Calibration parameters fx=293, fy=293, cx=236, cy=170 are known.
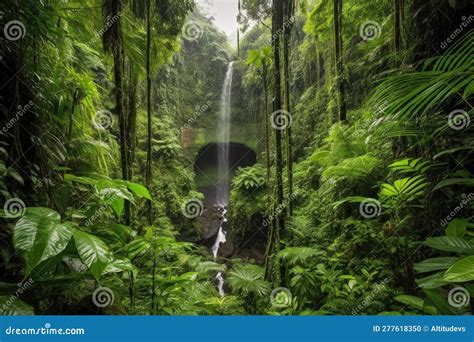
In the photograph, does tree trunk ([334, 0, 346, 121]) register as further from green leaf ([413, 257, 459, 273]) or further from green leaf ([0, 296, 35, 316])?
green leaf ([0, 296, 35, 316])

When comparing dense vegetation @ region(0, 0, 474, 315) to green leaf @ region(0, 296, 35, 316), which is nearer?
green leaf @ region(0, 296, 35, 316)

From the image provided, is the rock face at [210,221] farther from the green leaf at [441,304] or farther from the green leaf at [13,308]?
the green leaf at [441,304]

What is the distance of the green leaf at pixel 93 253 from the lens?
149 cm

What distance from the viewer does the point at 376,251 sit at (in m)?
3.34

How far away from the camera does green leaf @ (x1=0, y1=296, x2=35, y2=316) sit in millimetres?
1560

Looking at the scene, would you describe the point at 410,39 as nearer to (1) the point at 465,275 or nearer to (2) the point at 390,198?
(2) the point at 390,198

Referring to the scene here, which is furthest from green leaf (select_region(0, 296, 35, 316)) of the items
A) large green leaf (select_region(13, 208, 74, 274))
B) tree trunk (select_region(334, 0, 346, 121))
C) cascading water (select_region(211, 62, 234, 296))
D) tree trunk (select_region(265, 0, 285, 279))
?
cascading water (select_region(211, 62, 234, 296))

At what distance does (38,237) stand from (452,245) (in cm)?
223

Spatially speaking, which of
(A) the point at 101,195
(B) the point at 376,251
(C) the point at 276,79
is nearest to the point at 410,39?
(C) the point at 276,79

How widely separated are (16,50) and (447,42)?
3.92 meters

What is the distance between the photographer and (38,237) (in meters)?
1.46

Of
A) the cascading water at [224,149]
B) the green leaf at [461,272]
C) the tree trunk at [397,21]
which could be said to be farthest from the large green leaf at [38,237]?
the cascading water at [224,149]

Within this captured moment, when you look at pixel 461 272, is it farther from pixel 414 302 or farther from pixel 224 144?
pixel 224 144

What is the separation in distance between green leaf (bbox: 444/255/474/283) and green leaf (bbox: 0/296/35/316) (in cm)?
209
